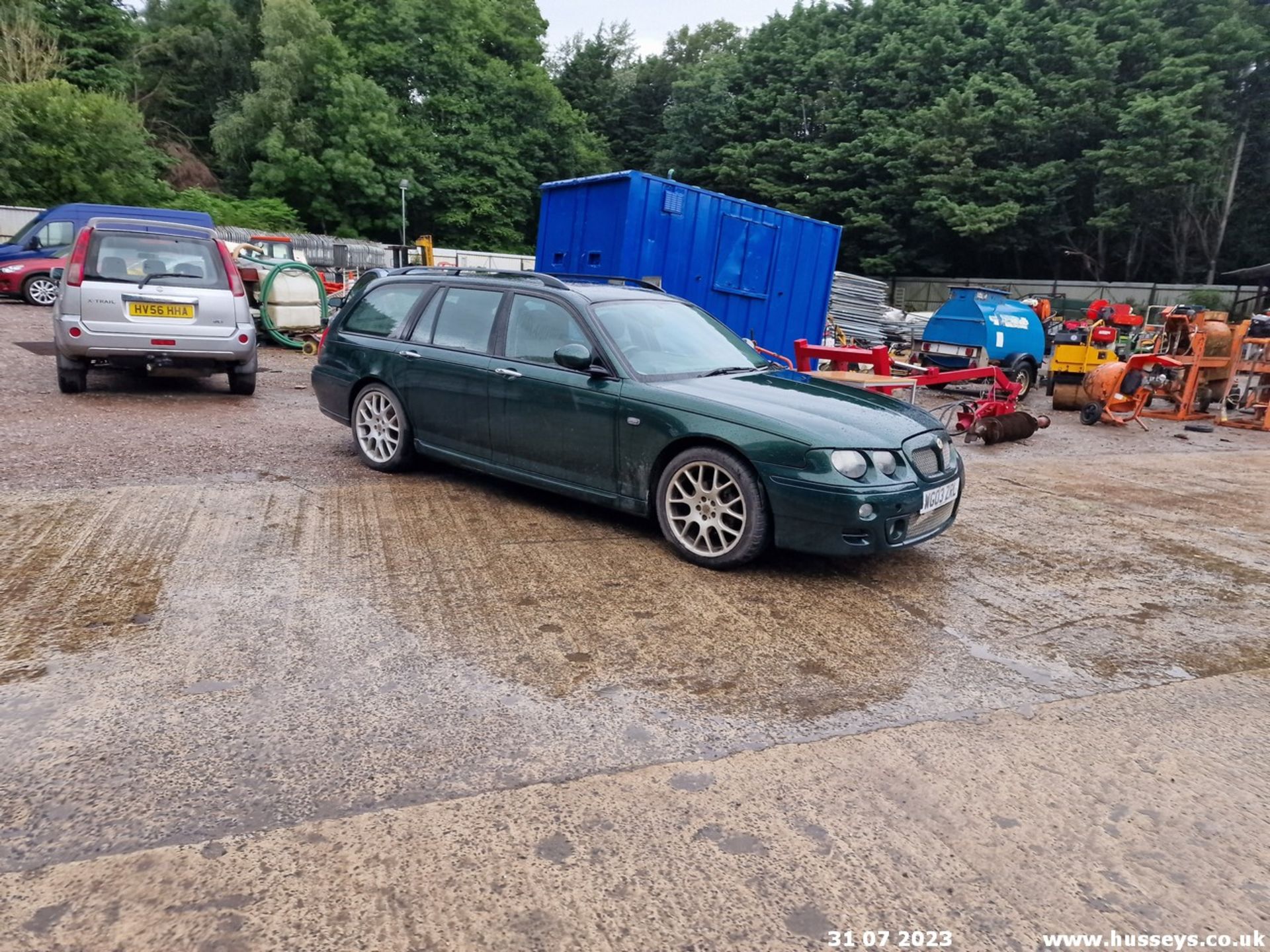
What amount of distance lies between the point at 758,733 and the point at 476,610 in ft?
4.94

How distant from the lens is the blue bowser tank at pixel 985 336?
47.6ft

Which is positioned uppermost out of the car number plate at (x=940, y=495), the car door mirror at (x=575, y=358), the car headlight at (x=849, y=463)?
the car door mirror at (x=575, y=358)

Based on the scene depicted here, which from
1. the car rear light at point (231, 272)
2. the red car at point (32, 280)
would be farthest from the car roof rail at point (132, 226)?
the red car at point (32, 280)

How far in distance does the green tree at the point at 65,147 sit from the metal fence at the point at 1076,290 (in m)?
29.9

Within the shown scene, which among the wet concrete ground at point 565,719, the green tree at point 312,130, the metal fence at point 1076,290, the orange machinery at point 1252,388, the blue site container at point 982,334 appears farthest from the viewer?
the green tree at point 312,130

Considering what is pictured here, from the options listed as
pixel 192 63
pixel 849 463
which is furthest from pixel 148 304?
pixel 192 63

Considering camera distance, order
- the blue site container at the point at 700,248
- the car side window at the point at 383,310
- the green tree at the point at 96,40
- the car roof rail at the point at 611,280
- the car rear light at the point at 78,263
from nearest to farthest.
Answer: the car roof rail at the point at 611,280 < the car side window at the point at 383,310 < the car rear light at the point at 78,263 < the blue site container at the point at 700,248 < the green tree at the point at 96,40

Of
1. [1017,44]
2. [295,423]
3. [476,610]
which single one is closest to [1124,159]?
[1017,44]

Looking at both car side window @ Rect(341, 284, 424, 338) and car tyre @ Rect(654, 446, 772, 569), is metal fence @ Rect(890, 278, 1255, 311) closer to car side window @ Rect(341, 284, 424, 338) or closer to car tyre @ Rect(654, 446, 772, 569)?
car side window @ Rect(341, 284, 424, 338)

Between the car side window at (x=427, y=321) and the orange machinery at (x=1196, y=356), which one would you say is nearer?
the car side window at (x=427, y=321)

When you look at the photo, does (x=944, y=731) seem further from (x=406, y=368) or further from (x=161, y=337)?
(x=161, y=337)

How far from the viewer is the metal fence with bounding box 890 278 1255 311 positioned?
96.4ft

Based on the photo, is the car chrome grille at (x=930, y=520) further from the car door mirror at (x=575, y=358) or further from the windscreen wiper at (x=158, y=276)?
the windscreen wiper at (x=158, y=276)

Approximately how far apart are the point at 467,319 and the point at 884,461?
300 cm
